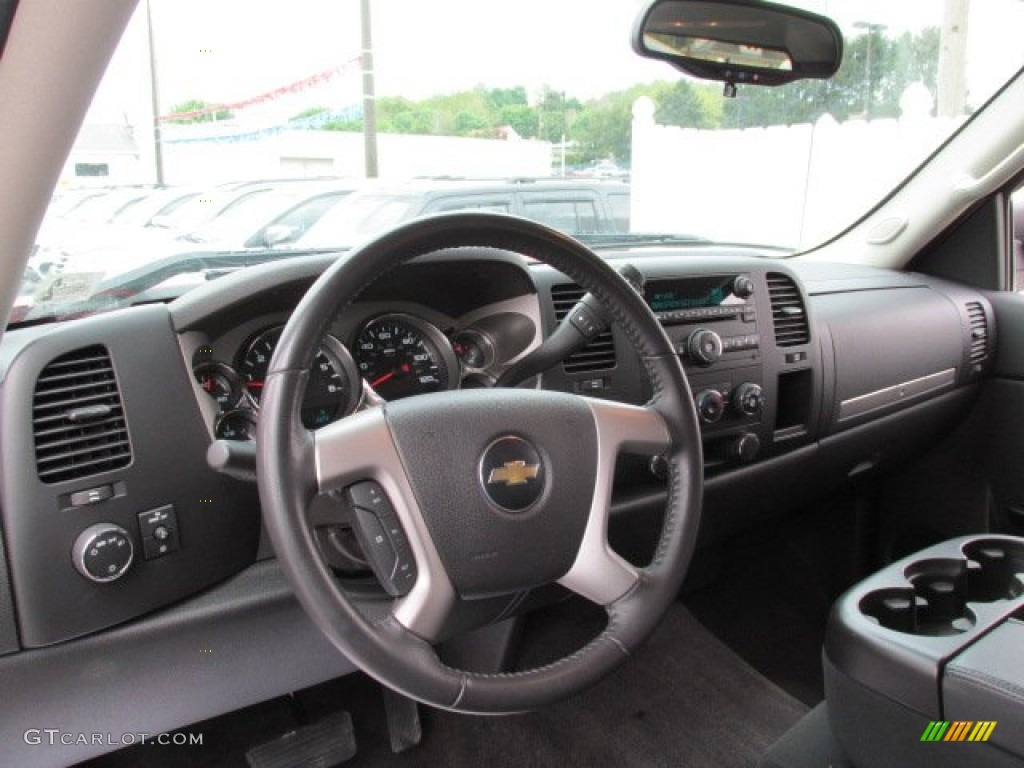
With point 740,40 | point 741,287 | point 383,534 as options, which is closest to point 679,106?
point 740,40

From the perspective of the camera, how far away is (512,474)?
4.31ft

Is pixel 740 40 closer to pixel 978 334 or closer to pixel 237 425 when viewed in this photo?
pixel 237 425

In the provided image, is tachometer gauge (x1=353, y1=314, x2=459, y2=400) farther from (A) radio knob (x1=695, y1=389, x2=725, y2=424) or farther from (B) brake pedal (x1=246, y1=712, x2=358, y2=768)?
(B) brake pedal (x1=246, y1=712, x2=358, y2=768)

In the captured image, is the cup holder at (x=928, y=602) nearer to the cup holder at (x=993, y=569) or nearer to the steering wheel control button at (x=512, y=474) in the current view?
the cup holder at (x=993, y=569)

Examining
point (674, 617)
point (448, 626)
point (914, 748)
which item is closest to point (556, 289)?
point (448, 626)

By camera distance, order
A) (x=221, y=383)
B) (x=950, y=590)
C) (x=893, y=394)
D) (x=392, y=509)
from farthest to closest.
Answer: (x=893, y=394)
(x=950, y=590)
(x=221, y=383)
(x=392, y=509)

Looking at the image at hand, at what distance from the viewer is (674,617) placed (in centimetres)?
290

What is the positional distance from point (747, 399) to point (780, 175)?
1.12 metres

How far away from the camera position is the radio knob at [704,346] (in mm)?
2225

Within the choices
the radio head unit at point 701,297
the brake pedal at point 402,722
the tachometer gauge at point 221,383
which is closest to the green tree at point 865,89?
the radio head unit at point 701,297

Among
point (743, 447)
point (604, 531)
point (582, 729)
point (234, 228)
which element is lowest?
point (582, 729)

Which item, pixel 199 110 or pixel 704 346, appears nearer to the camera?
pixel 199 110

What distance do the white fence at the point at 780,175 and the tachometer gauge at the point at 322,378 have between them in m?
1.36

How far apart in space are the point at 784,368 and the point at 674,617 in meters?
0.94
